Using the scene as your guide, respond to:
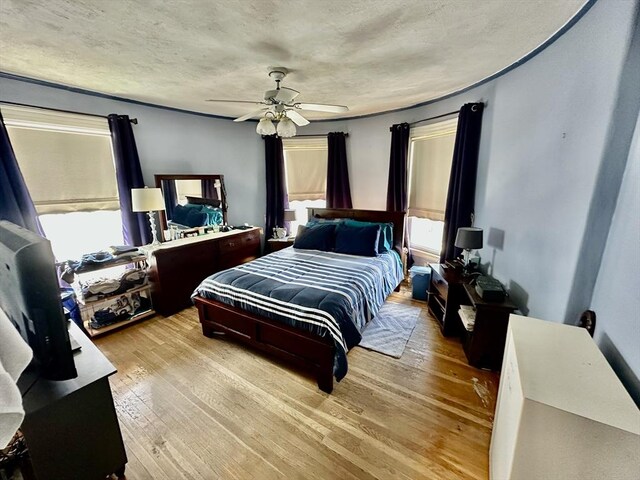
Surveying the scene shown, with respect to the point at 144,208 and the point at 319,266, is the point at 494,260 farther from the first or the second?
the point at 144,208

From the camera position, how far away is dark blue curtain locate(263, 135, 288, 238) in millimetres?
4344

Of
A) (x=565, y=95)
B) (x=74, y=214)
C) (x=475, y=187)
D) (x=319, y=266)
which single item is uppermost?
(x=565, y=95)

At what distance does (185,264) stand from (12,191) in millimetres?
1572

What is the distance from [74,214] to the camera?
2.82m

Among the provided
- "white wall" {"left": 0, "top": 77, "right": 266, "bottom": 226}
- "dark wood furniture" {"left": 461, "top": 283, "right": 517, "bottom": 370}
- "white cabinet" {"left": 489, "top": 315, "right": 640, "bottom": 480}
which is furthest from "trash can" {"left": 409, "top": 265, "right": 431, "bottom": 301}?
"white wall" {"left": 0, "top": 77, "right": 266, "bottom": 226}

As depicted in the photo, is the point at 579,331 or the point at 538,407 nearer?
the point at 538,407

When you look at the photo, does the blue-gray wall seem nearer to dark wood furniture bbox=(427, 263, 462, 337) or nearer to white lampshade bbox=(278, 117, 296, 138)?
dark wood furniture bbox=(427, 263, 462, 337)

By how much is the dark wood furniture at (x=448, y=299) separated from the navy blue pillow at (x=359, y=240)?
2.50 ft

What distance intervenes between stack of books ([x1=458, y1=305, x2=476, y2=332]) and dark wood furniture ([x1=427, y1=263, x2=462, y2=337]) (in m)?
0.11

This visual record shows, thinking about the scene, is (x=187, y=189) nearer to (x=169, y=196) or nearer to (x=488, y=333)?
(x=169, y=196)

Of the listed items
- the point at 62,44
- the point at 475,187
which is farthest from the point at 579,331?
the point at 62,44

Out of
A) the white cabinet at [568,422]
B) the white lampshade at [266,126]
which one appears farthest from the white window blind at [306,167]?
the white cabinet at [568,422]

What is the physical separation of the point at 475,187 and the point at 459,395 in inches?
83.9

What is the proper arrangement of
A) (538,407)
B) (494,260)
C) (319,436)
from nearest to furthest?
1. (538,407)
2. (319,436)
3. (494,260)
